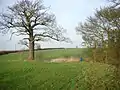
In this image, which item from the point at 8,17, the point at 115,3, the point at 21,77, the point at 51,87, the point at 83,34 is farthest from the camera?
the point at 83,34

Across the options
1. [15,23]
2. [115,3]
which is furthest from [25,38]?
[115,3]

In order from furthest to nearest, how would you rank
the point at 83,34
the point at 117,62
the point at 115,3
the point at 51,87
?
the point at 83,34 < the point at 115,3 < the point at 51,87 < the point at 117,62

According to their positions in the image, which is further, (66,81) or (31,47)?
(31,47)

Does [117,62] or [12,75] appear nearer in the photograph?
[117,62]

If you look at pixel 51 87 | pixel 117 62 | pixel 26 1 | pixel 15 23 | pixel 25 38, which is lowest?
pixel 51 87

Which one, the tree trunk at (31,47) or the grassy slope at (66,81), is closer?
the grassy slope at (66,81)

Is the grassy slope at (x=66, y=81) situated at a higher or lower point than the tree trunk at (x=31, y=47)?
lower

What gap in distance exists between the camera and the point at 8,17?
32.0m

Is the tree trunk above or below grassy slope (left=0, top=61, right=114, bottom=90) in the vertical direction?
above

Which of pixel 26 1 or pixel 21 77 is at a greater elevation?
pixel 26 1

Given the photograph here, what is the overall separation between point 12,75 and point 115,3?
12.0m

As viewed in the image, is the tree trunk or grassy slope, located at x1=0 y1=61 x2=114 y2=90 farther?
the tree trunk

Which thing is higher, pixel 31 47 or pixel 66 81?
pixel 31 47

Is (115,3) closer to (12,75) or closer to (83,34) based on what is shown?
(12,75)
